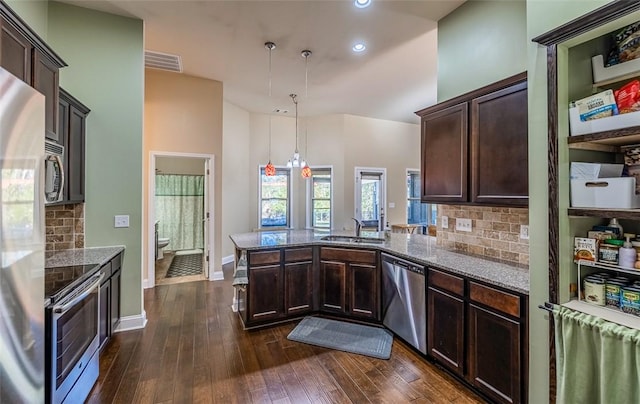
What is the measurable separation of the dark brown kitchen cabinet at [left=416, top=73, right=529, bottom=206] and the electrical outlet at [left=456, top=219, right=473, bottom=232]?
334mm

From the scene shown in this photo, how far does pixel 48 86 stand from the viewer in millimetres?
2191

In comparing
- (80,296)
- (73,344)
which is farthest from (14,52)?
(73,344)

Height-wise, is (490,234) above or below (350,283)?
above

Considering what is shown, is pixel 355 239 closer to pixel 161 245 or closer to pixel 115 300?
pixel 115 300

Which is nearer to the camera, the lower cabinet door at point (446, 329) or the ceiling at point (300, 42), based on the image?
the lower cabinet door at point (446, 329)

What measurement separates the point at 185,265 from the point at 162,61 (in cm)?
382

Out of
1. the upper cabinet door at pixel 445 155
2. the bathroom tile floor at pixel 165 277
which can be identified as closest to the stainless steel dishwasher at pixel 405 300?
the upper cabinet door at pixel 445 155

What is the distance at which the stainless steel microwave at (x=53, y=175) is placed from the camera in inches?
82.4

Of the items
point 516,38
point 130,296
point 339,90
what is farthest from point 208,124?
point 516,38

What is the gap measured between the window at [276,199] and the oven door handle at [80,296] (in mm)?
4497

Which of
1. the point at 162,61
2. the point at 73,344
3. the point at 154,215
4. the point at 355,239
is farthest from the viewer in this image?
the point at 154,215

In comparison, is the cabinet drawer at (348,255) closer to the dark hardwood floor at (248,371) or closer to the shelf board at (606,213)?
the dark hardwood floor at (248,371)

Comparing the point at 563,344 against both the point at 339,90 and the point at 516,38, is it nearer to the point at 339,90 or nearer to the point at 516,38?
the point at 516,38

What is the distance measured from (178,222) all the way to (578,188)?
738cm
